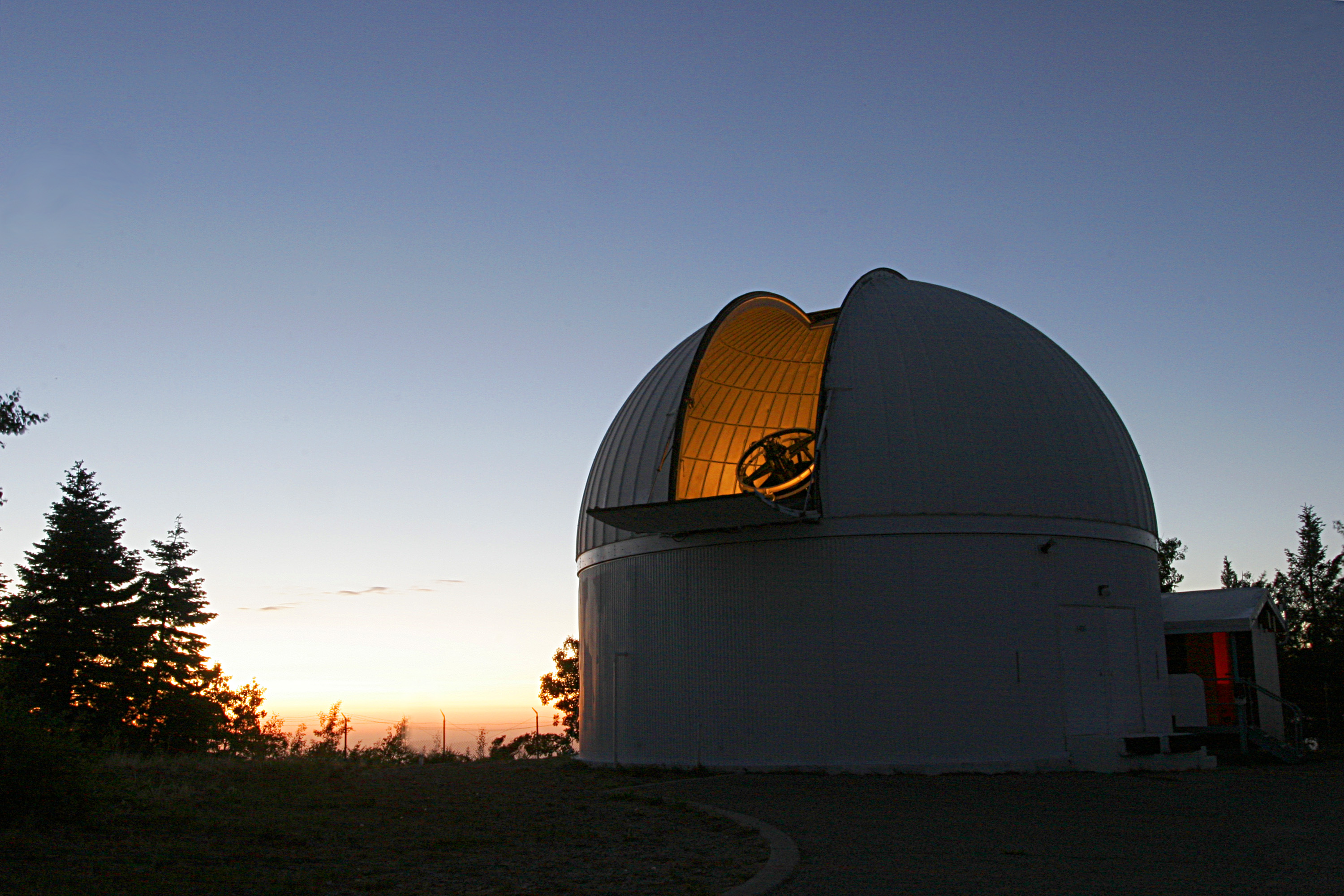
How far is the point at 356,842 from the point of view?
9031mm

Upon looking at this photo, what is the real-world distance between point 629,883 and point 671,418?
12.1 meters

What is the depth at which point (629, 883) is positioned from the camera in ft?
23.6

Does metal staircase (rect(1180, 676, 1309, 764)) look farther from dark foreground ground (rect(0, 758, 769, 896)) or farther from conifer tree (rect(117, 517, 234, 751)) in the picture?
conifer tree (rect(117, 517, 234, 751))

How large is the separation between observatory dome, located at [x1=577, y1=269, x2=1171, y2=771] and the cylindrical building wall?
0.11 feet

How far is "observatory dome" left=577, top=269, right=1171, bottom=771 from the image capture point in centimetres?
1591

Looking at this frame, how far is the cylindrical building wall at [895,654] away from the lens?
15820 mm

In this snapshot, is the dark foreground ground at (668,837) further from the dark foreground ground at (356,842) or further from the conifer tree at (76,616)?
the conifer tree at (76,616)

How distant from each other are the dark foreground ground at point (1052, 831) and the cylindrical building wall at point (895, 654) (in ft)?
2.50

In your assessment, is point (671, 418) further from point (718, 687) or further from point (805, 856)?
point (805, 856)

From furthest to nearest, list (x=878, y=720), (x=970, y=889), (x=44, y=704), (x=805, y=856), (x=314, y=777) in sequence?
(x=44, y=704), (x=878, y=720), (x=314, y=777), (x=805, y=856), (x=970, y=889)

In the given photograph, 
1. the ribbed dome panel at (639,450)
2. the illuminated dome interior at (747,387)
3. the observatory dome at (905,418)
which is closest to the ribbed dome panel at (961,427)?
the observatory dome at (905,418)

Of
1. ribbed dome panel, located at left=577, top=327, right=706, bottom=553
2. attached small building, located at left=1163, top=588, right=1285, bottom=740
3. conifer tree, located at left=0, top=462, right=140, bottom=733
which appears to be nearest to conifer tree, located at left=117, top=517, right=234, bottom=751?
conifer tree, located at left=0, top=462, right=140, bottom=733

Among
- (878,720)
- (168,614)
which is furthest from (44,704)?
(878,720)

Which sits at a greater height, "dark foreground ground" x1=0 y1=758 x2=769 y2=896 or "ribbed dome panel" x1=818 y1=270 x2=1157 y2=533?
"ribbed dome panel" x1=818 y1=270 x2=1157 y2=533
